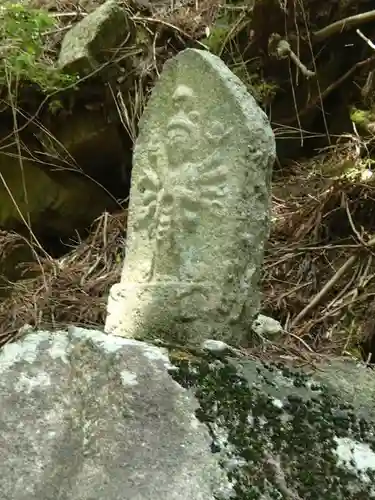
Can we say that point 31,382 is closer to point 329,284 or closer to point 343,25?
point 329,284

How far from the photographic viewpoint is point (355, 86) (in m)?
4.05

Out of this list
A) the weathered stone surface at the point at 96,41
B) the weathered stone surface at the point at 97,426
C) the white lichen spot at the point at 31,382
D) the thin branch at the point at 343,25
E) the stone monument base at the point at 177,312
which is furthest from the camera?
the weathered stone surface at the point at 96,41

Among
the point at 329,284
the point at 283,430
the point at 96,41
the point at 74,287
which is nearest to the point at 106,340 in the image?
the point at 283,430

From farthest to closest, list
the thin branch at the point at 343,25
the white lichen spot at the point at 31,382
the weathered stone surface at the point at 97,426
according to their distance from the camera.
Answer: the thin branch at the point at 343,25, the white lichen spot at the point at 31,382, the weathered stone surface at the point at 97,426

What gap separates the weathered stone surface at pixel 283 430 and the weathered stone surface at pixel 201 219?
206 mm

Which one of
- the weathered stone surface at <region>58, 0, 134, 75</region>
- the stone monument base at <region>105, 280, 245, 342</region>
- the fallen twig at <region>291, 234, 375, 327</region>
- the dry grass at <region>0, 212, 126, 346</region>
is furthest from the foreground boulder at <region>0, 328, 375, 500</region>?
the weathered stone surface at <region>58, 0, 134, 75</region>

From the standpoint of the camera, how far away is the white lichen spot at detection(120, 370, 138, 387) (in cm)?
138

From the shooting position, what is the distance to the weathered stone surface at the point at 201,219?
1732mm

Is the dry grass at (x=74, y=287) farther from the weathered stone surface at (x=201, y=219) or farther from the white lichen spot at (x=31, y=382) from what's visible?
the white lichen spot at (x=31, y=382)

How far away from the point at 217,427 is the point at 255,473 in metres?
0.11

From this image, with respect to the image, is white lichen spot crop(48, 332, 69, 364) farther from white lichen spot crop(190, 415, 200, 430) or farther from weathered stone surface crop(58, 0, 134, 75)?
weathered stone surface crop(58, 0, 134, 75)

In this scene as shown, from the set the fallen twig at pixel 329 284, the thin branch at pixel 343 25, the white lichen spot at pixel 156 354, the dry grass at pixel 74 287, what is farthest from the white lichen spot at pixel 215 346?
the thin branch at pixel 343 25

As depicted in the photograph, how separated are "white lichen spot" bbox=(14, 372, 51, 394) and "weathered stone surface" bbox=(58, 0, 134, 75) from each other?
2.63 metres

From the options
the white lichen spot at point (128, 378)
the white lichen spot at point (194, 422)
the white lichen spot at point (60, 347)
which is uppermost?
the white lichen spot at point (194, 422)
